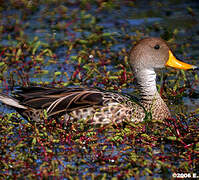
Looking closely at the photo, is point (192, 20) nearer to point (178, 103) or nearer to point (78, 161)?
point (178, 103)

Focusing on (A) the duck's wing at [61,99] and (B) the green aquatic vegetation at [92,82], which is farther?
(A) the duck's wing at [61,99]

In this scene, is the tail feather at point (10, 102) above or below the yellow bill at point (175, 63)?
below

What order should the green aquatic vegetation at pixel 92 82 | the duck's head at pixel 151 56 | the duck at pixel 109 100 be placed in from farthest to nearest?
the duck's head at pixel 151 56, the duck at pixel 109 100, the green aquatic vegetation at pixel 92 82

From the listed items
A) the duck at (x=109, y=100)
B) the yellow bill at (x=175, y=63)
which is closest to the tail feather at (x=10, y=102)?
the duck at (x=109, y=100)

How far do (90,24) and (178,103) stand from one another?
4216 millimetres

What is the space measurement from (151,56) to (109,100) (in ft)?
2.71

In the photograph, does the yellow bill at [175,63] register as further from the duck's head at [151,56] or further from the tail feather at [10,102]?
the tail feather at [10,102]

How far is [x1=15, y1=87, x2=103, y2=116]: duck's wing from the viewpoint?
21.3ft

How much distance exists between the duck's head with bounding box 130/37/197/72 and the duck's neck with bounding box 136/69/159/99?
5 centimetres

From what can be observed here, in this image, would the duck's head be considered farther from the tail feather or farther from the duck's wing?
the tail feather

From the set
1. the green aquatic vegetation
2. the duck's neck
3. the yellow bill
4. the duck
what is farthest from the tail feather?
the yellow bill

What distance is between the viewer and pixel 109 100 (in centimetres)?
650

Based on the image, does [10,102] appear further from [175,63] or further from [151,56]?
[175,63]

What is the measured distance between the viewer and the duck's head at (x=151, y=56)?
666 centimetres
